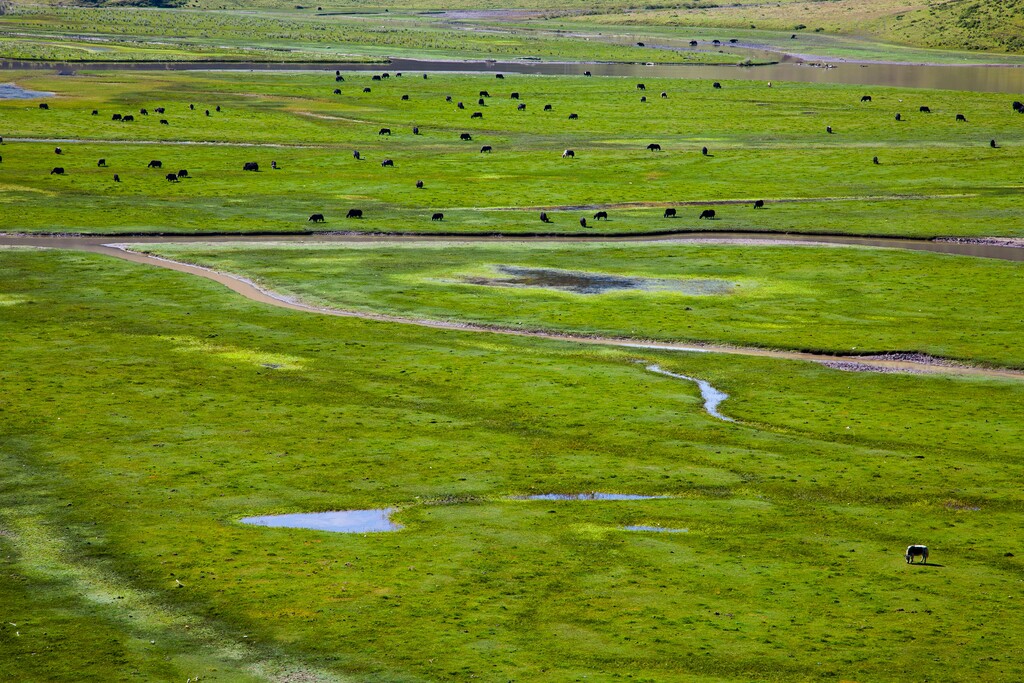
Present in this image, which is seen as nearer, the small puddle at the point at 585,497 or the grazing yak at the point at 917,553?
the grazing yak at the point at 917,553

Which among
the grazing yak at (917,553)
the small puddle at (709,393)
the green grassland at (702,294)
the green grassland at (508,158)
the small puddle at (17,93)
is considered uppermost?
the small puddle at (17,93)

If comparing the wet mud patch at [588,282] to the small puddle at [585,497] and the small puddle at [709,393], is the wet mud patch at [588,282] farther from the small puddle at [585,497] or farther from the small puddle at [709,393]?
the small puddle at [585,497]

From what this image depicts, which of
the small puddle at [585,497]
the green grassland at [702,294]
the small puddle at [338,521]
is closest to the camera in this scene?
the small puddle at [338,521]

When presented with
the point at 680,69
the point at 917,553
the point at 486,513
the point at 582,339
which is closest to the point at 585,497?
the point at 486,513

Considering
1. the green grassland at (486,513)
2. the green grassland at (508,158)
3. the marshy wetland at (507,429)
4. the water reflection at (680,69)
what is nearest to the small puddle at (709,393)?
the marshy wetland at (507,429)

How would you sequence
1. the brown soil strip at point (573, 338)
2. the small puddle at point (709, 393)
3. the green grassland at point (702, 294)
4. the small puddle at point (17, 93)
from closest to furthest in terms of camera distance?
the small puddle at point (709, 393) < the brown soil strip at point (573, 338) < the green grassland at point (702, 294) < the small puddle at point (17, 93)

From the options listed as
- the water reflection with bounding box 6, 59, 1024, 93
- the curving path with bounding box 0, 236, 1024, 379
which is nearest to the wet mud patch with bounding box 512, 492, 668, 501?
the curving path with bounding box 0, 236, 1024, 379

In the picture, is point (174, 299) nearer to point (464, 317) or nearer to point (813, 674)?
point (464, 317)

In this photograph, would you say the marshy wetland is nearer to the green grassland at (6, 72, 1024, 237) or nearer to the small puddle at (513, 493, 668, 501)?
the small puddle at (513, 493, 668, 501)

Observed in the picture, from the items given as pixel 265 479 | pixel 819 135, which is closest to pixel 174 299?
pixel 265 479
